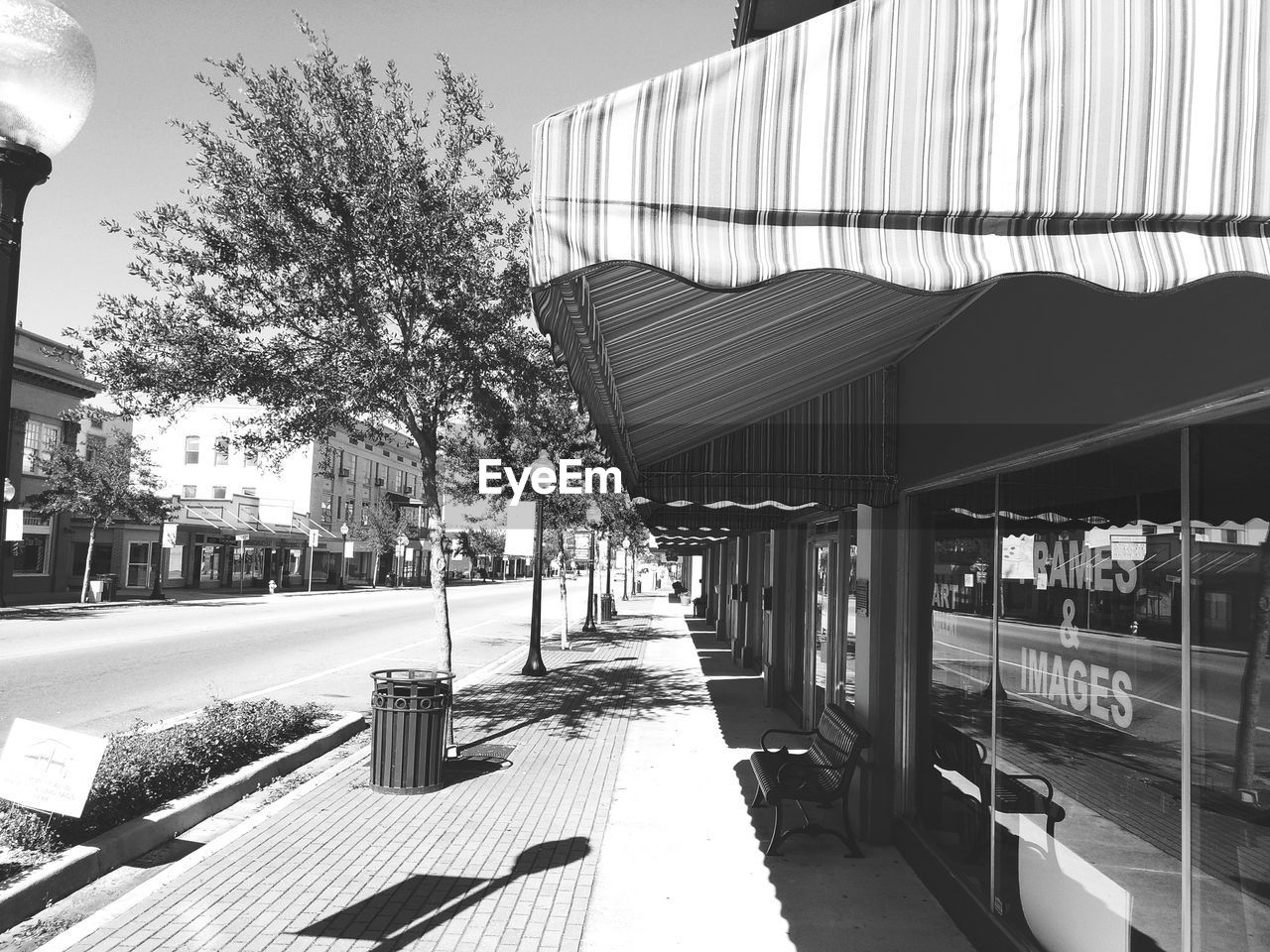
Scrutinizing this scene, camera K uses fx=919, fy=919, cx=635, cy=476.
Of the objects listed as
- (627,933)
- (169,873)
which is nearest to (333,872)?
(169,873)

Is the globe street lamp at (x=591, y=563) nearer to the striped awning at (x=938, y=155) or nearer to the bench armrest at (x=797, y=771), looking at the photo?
the bench armrest at (x=797, y=771)

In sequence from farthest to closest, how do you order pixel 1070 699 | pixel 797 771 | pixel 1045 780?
pixel 797 771 → pixel 1045 780 → pixel 1070 699

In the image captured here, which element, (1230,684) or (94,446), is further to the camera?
(94,446)

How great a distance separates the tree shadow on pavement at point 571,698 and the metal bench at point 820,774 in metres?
4.00

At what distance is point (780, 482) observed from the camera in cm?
734

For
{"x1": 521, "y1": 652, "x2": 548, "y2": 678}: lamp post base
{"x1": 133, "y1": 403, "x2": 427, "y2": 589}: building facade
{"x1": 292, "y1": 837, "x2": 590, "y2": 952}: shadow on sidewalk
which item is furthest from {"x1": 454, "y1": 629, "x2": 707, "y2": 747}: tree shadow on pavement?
{"x1": 133, "y1": 403, "x2": 427, "y2": 589}: building facade

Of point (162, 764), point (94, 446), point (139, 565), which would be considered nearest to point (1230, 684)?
point (162, 764)

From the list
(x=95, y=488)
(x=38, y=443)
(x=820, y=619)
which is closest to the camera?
(x=820, y=619)

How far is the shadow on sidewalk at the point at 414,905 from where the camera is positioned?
515cm

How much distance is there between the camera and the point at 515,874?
6211 millimetres

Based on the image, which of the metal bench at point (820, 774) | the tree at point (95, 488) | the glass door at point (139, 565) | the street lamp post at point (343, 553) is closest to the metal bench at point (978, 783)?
the metal bench at point (820, 774)

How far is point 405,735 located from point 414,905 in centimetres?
286

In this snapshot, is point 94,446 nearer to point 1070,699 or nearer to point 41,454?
point 41,454

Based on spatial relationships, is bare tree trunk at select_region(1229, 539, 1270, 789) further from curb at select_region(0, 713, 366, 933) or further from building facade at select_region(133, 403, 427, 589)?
building facade at select_region(133, 403, 427, 589)
